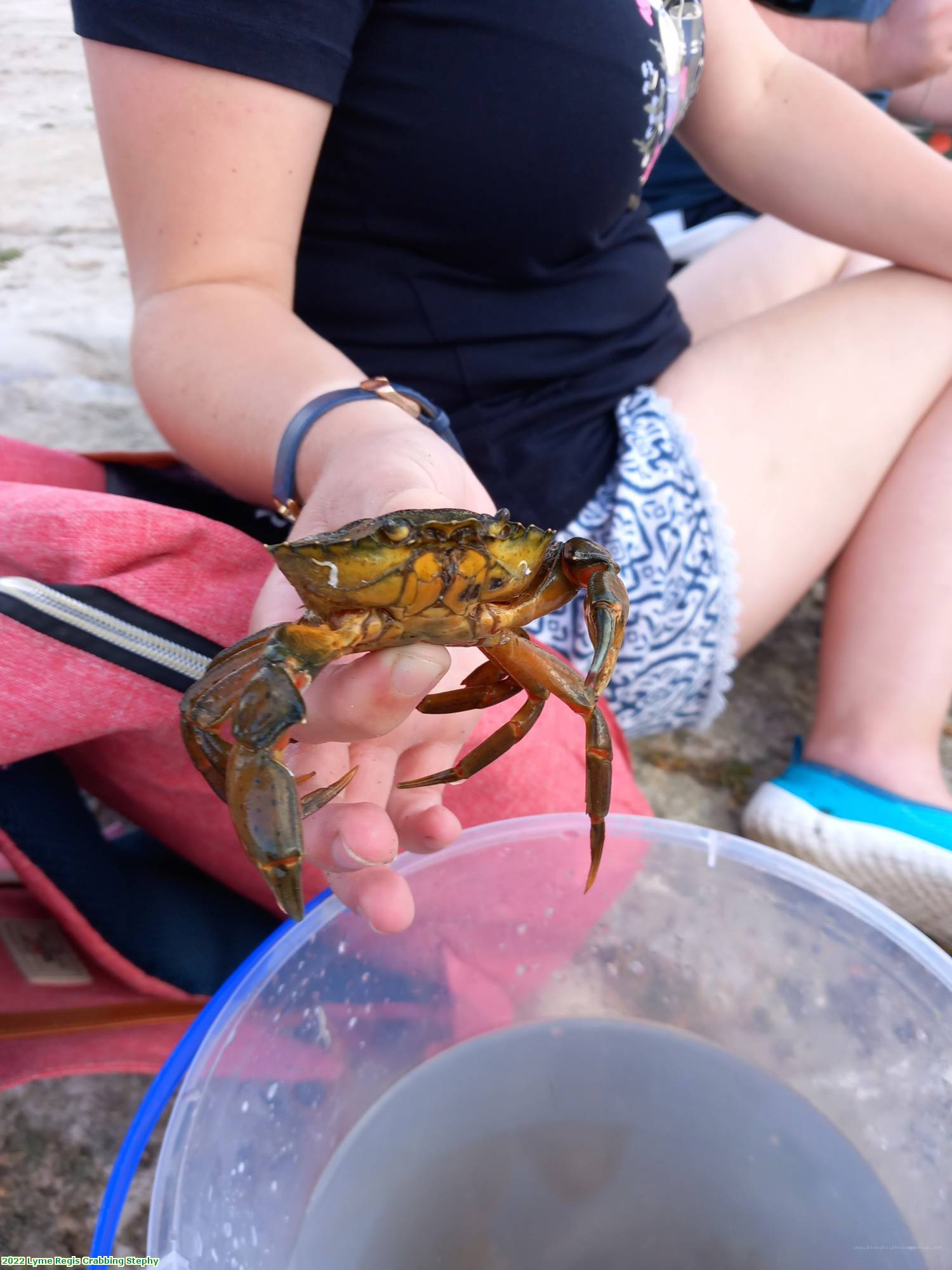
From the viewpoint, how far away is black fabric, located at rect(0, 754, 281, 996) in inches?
38.1

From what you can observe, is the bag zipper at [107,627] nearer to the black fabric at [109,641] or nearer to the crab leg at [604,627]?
the black fabric at [109,641]

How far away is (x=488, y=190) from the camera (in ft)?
4.03

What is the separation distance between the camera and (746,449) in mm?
1416

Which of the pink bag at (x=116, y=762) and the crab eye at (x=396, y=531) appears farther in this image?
the pink bag at (x=116, y=762)

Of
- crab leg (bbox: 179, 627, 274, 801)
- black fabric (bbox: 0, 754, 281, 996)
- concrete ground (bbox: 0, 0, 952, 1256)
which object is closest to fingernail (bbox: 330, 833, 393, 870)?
crab leg (bbox: 179, 627, 274, 801)

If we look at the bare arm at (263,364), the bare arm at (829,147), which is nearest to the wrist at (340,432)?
the bare arm at (263,364)

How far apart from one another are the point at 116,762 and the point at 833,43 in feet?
7.37

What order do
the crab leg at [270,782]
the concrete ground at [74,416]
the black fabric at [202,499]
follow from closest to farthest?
the crab leg at [270,782], the concrete ground at [74,416], the black fabric at [202,499]

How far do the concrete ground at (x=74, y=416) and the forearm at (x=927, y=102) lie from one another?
5.31ft

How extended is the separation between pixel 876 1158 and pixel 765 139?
1572 millimetres

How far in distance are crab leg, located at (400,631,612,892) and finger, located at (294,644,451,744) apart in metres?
0.11

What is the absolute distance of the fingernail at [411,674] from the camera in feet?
2.28

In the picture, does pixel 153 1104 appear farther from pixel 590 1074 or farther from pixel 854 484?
pixel 854 484

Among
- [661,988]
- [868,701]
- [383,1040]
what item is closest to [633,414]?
[868,701]
